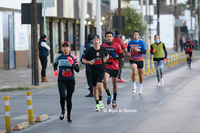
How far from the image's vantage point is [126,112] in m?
11.1

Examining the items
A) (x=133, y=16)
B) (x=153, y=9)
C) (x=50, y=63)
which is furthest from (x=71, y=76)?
(x=153, y=9)

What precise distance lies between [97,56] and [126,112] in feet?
4.88

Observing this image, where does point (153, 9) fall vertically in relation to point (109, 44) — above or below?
above

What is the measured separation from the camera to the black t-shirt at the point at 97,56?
11.1 meters

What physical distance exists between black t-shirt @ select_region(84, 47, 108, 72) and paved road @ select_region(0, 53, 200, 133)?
107 cm

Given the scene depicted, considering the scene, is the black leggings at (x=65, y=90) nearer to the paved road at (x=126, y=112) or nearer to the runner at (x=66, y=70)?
the runner at (x=66, y=70)

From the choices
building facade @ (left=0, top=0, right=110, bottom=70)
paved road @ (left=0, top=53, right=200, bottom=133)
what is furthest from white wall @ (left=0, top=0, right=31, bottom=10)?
paved road @ (left=0, top=53, right=200, bottom=133)

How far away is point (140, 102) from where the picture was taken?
1287 cm

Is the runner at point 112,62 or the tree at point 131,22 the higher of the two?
the tree at point 131,22

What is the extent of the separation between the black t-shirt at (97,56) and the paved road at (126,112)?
1.07 meters

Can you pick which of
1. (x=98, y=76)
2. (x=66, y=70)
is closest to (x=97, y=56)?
(x=98, y=76)

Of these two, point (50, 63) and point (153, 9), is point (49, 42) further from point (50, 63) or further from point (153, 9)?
point (153, 9)

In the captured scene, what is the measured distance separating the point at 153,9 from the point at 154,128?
3653 inches

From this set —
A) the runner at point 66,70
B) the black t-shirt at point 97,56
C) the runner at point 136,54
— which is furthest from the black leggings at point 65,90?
the runner at point 136,54
